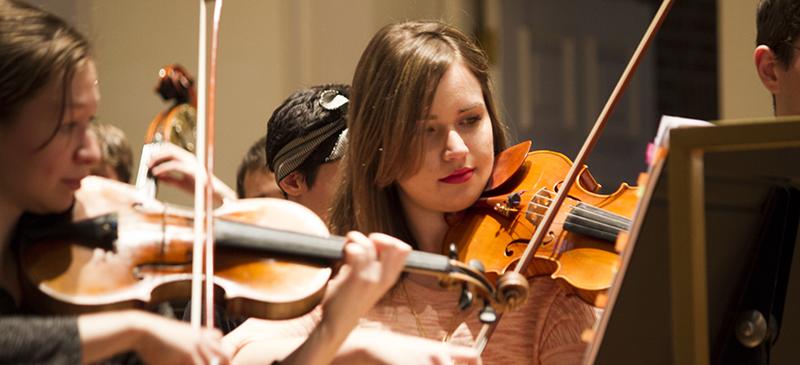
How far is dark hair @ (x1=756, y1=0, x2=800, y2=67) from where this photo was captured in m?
1.49

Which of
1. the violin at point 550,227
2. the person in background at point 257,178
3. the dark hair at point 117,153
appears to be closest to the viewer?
the violin at point 550,227

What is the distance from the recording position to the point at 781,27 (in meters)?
1.50

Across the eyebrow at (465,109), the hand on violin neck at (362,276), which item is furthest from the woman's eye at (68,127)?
the eyebrow at (465,109)

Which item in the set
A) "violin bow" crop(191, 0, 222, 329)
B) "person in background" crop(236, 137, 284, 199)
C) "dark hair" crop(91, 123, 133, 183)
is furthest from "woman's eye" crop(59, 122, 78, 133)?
"dark hair" crop(91, 123, 133, 183)

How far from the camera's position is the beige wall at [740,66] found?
7.57 ft

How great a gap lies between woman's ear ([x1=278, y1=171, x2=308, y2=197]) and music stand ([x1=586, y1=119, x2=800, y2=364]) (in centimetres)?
74

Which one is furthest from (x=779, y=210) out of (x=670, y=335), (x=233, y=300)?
(x=233, y=300)

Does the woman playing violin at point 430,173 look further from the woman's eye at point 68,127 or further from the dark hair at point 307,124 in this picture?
the woman's eye at point 68,127

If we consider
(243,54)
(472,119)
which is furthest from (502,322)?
(243,54)

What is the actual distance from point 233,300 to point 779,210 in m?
0.52

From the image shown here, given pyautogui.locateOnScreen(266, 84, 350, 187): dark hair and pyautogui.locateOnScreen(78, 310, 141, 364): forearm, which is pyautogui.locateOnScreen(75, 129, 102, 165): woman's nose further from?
pyautogui.locateOnScreen(266, 84, 350, 187): dark hair

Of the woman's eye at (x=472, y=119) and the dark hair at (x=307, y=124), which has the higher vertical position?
the woman's eye at (x=472, y=119)

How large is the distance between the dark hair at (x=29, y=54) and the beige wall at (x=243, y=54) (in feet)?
4.83

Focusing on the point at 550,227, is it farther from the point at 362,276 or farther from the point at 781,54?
the point at 781,54
